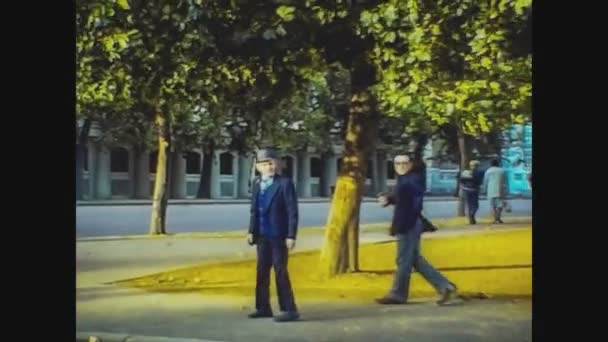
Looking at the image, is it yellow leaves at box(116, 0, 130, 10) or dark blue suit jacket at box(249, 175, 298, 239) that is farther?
yellow leaves at box(116, 0, 130, 10)

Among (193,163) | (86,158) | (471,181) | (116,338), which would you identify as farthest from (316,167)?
(116,338)

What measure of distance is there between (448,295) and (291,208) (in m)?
0.84

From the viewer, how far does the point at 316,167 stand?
145 inches

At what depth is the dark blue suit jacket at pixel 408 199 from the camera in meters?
3.67

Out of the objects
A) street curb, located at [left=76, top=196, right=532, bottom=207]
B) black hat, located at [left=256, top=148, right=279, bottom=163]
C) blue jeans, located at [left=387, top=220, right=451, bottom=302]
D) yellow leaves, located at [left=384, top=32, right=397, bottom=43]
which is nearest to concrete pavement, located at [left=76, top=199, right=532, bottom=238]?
street curb, located at [left=76, top=196, right=532, bottom=207]

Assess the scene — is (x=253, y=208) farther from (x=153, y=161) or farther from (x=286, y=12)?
A: (x=286, y=12)

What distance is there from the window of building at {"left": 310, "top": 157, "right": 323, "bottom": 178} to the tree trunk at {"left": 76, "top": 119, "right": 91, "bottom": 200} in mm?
1143

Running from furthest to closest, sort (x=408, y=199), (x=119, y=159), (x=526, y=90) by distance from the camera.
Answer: (x=119, y=159), (x=408, y=199), (x=526, y=90)

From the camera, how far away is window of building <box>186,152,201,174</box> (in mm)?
3827

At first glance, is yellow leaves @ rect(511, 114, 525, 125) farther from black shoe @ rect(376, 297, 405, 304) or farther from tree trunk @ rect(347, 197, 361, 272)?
black shoe @ rect(376, 297, 405, 304)

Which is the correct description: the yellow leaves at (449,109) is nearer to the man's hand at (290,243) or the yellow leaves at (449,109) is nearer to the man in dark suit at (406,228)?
the man in dark suit at (406,228)

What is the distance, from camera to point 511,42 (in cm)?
360
